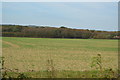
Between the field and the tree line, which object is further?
the tree line

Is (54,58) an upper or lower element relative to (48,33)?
lower

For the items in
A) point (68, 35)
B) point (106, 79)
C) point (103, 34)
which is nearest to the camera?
point (106, 79)

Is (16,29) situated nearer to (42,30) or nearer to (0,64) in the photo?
(42,30)

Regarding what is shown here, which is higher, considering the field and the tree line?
the tree line

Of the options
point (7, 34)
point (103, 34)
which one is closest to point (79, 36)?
point (103, 34)

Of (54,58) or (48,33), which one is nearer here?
(54,58)

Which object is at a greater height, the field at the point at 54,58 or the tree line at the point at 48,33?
the tree line at the point at 48,33

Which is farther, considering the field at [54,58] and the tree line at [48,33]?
the tree line at [48,33]

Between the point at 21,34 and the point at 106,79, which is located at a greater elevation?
the point at 21,34

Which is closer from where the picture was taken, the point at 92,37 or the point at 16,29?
the point at 16,29

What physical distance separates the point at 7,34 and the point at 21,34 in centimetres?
623

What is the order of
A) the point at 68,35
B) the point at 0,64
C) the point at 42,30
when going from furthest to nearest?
the point at 68,35, the point at 42,30, the point at 0,64

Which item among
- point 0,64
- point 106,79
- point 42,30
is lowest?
point 106,79

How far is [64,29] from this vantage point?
80.8 meters
